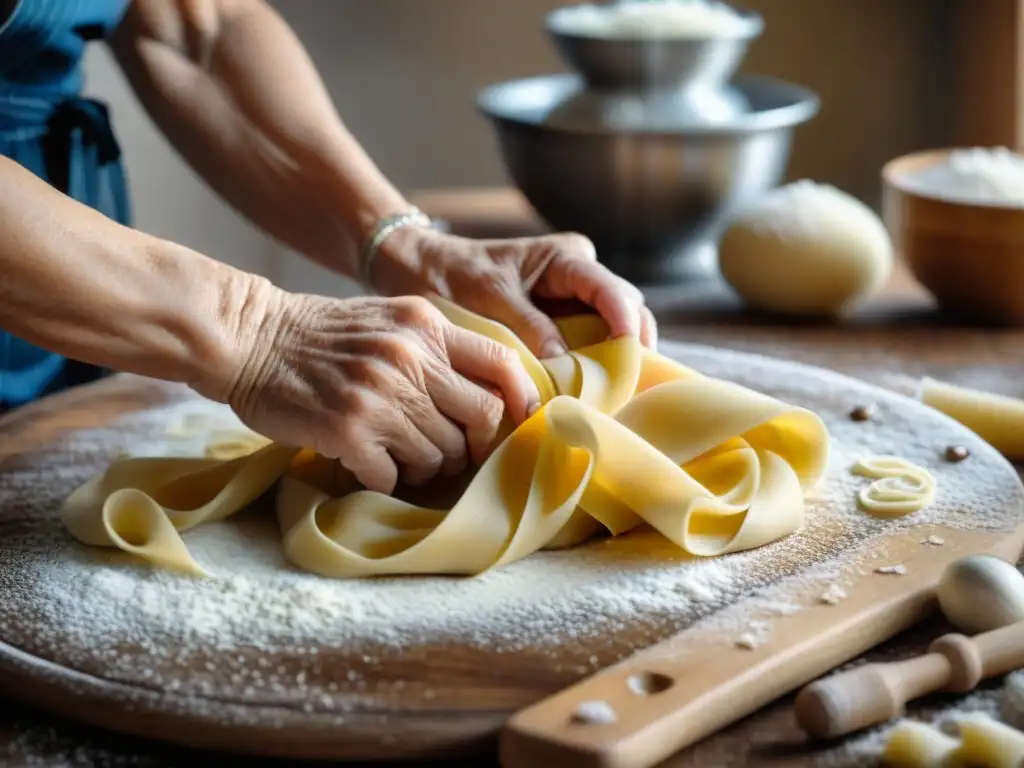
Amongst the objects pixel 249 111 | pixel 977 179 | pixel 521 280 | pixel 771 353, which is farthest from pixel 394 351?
pixel 977 179

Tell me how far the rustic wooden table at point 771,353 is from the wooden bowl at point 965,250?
0.04 metres

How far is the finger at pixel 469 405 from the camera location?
133 centimetres

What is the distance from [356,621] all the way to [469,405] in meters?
0.28

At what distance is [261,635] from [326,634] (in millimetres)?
53

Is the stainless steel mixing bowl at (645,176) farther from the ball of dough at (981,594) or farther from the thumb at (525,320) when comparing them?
the ball of dough at (981,594)

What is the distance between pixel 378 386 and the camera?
4.27 ft

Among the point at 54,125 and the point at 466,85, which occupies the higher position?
the point at 54,125

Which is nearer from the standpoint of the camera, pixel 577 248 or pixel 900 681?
pixel 900 681

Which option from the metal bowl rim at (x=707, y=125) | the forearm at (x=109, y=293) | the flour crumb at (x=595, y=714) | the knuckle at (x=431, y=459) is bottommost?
the flour crumb at (x=595, y=714)

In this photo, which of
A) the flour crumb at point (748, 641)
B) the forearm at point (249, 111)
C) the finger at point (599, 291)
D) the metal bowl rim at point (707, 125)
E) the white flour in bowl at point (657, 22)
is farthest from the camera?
the white flour in bowl at point (657, 22)

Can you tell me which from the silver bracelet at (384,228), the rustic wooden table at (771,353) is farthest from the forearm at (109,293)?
the silver bracelet at (384,228)

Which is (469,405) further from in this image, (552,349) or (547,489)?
(552,349)

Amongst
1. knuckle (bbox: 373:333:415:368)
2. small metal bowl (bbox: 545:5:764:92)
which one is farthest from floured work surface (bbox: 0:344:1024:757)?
small metal bowl (bbox: 545:5:764:92)

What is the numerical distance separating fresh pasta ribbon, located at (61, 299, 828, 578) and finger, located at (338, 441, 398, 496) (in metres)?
0.02
